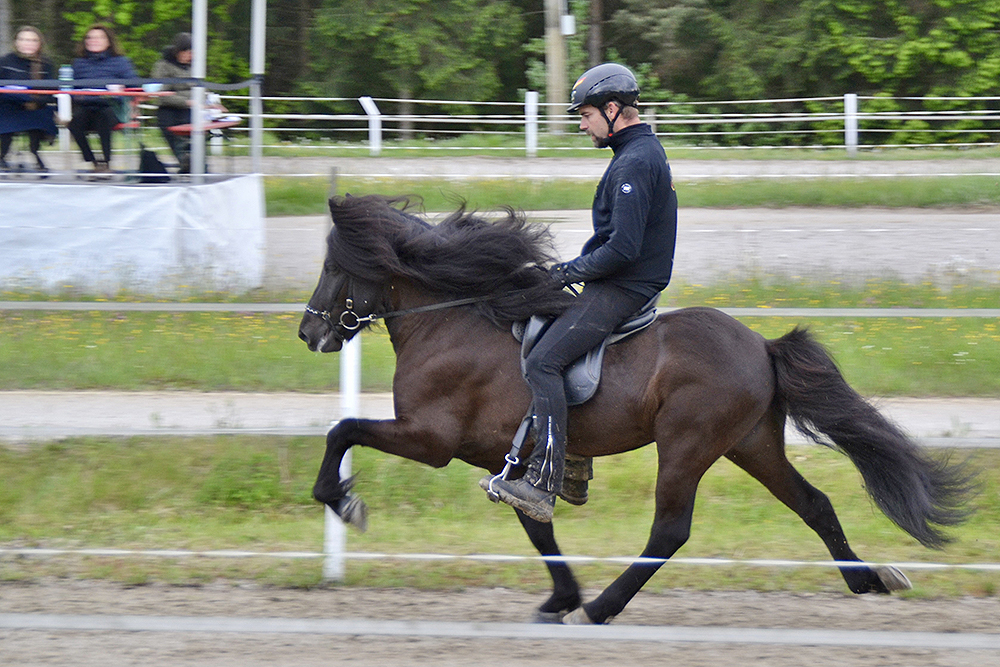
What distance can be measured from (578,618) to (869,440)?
163cm

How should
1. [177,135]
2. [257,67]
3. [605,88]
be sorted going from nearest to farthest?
[605,88]
[177,135]
[257,67]

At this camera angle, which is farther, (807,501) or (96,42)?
(96,42)

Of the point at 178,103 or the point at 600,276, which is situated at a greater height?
the point at 178,103

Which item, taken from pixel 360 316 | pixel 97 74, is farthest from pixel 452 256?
pixel 97 74

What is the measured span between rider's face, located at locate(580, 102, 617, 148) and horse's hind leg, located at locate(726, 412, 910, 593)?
1.56m

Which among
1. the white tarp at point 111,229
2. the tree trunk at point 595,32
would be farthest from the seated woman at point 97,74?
the tree trunk at point 595,32

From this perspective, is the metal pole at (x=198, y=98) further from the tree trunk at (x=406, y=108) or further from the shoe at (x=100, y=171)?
the tree trunk at (x=406, y=108)

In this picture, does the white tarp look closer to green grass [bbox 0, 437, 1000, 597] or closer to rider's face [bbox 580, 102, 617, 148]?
green grass [bbox 0, 437, 1000, 597]

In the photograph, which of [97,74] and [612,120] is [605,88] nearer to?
[612,120]

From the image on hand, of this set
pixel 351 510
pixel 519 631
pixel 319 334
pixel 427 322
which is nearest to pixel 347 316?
pixel 319 334

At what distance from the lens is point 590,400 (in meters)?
4.93

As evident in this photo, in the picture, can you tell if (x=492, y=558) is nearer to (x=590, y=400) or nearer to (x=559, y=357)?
(x=590, y=400)

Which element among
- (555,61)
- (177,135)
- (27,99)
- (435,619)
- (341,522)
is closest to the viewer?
(435,619)

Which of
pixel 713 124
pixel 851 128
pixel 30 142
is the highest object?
pixel 713 124
